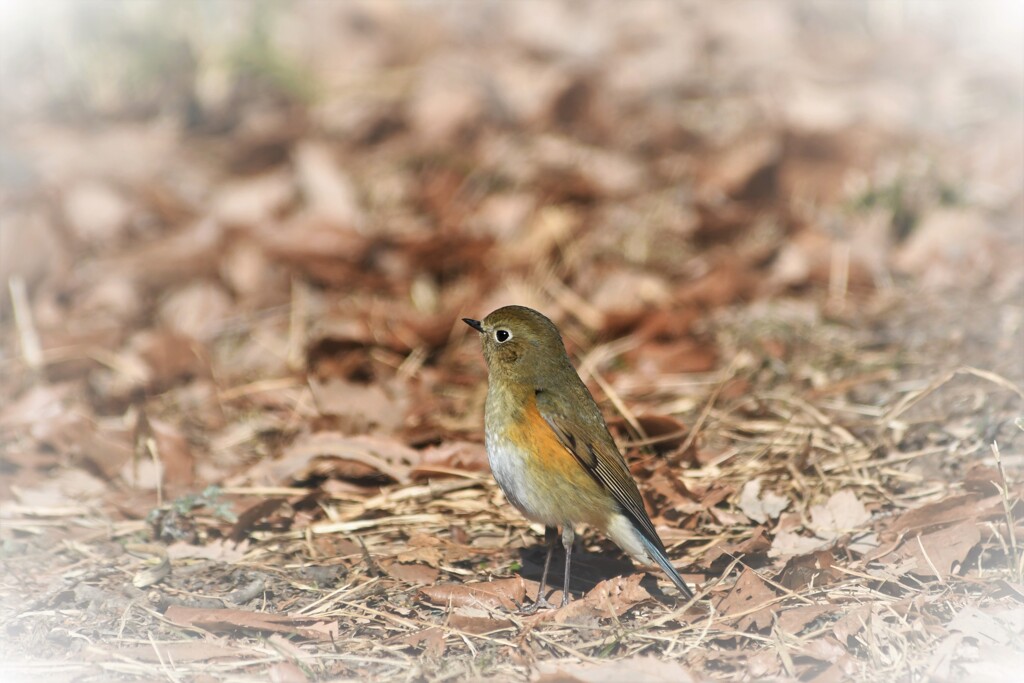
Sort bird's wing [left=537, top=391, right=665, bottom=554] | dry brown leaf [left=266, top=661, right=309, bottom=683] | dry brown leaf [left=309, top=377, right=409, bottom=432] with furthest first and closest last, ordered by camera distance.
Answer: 1. dry brown leaf [left=309, top=377, right=409, bottom=432]
2. bird's wing [left=537, top=391, right=665, bottom=554]
3. dry brown leaf [left=266, top=661, right=309, bottom=683]

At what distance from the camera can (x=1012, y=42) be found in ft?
28.9

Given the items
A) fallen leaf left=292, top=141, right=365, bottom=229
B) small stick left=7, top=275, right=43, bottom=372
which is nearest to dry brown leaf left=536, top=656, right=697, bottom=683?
small stick left=7, top=275, right=43, bottom=372

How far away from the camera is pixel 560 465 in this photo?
375 cm

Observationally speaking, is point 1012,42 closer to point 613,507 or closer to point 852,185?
point 852,185

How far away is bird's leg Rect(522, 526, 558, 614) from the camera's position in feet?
11.7

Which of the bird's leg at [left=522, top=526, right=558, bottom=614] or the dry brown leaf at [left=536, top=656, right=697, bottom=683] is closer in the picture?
the dry brown leaf at [left=536, top=656, right=697, bottom=683]

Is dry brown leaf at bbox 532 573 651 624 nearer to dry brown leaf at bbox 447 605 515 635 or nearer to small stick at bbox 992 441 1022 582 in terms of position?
dry brown leaf at bbox 447 605 515 635

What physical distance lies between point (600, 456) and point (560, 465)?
0.50 feet

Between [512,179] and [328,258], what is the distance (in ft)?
5.50

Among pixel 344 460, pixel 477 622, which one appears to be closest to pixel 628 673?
pixel 477 622

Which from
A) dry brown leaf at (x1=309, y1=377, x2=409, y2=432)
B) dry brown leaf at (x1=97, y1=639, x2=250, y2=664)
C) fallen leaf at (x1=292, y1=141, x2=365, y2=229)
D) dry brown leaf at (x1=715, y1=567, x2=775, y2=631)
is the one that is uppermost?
fallen leaf at (x1=292, y1=141, x2=365, y2=229)

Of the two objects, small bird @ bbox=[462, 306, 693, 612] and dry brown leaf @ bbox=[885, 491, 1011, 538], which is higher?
small bird @ bbox=[462, 306, 693, 612]

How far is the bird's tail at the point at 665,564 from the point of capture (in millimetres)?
3449

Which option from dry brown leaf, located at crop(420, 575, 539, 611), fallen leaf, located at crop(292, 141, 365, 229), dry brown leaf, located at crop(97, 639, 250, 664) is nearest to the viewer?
dry brown leaf, located at crop(97, 639, 250, 664)
